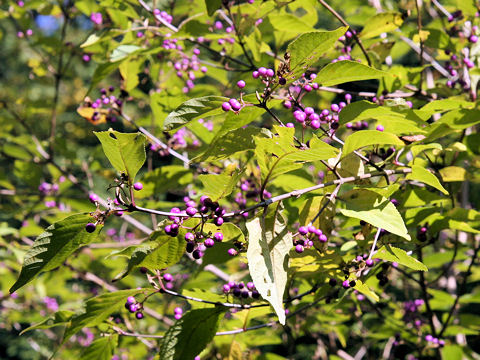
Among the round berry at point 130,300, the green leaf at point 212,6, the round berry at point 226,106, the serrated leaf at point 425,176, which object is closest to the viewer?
the round berry at point 226,106

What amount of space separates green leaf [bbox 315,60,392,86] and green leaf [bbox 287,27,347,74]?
65mm

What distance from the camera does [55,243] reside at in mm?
1104

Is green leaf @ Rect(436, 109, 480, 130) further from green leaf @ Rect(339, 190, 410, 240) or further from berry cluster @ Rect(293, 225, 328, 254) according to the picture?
berry cluster @ Rect(293, 225, 328, 254)

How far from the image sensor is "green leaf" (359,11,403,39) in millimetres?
1971

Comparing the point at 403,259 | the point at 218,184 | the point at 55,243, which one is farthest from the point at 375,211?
the point at 55,243

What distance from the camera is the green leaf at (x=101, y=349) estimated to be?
1.47 m

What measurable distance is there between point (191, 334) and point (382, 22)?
152 centimetres

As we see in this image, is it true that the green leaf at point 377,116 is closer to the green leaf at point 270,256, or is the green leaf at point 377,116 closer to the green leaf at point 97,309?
the green leaf at point 270,256

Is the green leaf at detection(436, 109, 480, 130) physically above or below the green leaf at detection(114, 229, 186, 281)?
above

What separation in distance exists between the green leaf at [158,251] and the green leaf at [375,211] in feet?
1.38

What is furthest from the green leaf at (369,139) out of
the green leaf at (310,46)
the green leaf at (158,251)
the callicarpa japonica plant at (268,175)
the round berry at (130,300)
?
the round berry at (130,300)

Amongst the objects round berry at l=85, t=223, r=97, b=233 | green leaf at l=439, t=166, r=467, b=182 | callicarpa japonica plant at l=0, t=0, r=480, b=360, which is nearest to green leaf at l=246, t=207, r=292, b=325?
callicarpa japonica plant at l=0, t=0, r=480, b=360

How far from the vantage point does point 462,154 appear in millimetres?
1870

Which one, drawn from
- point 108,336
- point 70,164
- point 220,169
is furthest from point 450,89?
point 70,164
